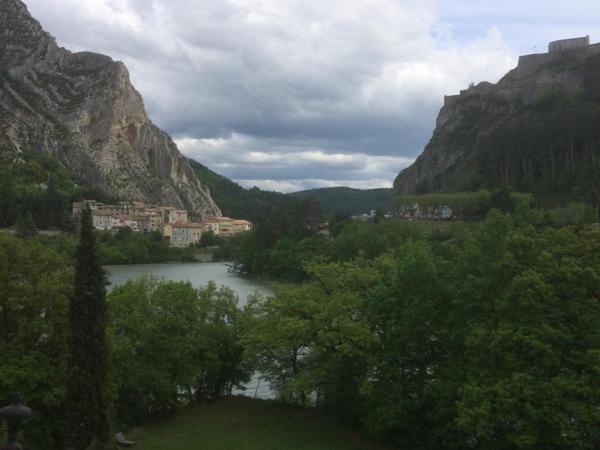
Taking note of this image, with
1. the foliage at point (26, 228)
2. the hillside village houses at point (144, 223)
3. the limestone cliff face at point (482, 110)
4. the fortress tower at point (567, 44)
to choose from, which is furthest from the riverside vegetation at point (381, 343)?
the fortress tower at point (567, 44)

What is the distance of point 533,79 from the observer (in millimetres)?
100438

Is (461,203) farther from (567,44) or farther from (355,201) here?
(355,201)

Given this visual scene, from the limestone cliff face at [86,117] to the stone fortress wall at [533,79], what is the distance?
236 ft

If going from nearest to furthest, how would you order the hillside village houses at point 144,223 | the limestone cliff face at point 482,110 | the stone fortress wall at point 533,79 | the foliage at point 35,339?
1. the foliage at point 35,339
2. the limestone cliff face at point 482,110
3. the stone fortress wall at point 533,79
4. the hillside village houses at point 144,223

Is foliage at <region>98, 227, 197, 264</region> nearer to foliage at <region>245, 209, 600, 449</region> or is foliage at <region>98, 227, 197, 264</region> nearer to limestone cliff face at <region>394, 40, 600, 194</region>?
limestone cliff face at <region>394, 40, 600, 194</region>

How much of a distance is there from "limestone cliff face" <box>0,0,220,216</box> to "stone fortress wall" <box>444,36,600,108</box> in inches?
2828

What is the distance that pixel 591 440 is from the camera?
12453mm

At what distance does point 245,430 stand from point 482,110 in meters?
97.3

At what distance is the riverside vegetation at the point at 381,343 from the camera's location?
12.7 metres

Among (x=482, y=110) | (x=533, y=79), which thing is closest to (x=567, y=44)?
(x=533, y=79)

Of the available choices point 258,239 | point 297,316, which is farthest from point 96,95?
point 297,316

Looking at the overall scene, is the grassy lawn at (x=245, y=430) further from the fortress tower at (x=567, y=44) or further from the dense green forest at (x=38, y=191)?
the fortress tower at (x=567, y=44)

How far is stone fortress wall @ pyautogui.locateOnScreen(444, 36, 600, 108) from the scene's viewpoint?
9716cm

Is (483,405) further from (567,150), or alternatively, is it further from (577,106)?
(577,106)
